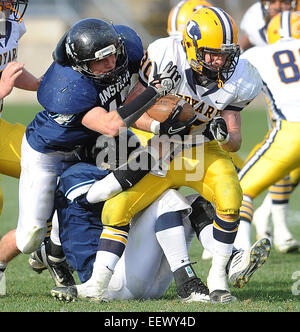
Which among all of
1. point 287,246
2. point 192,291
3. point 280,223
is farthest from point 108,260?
point 280,223

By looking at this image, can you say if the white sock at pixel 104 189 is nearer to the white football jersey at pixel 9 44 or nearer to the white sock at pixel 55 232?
the white sock at pixel 55 232

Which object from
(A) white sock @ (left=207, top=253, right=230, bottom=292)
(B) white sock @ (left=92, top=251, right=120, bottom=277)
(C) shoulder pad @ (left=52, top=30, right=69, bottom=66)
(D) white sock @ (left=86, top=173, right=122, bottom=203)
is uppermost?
(C) shoulder pad @ (left=52, top=30, right=69, bottom=66)

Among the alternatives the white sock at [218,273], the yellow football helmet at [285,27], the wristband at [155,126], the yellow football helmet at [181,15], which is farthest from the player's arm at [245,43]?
the white sock at [218,273]

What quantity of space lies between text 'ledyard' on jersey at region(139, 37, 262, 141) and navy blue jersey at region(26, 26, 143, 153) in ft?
0.46

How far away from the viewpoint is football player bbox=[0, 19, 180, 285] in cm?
397

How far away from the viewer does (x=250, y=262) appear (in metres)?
3.94

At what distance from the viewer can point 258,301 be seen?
4.05 meters

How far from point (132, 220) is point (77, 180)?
0.39 m

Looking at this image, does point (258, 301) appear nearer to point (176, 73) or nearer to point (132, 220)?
point (132, 220)

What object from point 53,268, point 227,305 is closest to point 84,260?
point 53,268

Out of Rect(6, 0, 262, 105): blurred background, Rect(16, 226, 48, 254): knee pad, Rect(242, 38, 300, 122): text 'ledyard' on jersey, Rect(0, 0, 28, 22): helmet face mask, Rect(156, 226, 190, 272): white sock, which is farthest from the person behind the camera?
Rect(6, 0, 262, 105): blurred background

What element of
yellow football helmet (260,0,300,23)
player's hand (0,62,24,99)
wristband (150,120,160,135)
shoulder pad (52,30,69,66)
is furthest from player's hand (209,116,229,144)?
yellow football helmet (260,0,300,23)

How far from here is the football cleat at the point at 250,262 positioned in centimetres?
394

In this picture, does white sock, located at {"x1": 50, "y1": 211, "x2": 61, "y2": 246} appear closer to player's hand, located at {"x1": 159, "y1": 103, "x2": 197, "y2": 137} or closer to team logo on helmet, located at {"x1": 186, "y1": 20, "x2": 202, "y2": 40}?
player's hand, located at {"x1": 159, "y1": 103, "x2": 197, "y2": 137}
